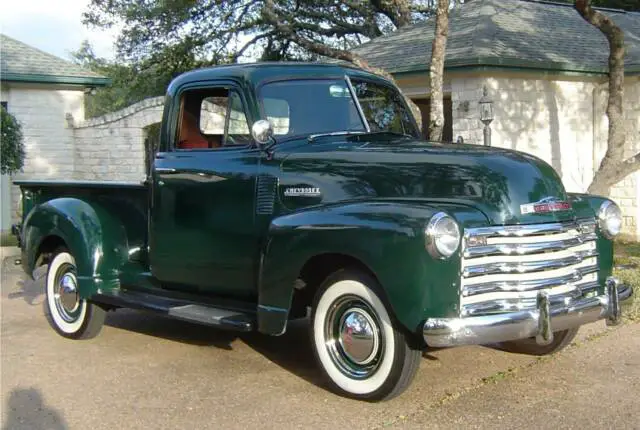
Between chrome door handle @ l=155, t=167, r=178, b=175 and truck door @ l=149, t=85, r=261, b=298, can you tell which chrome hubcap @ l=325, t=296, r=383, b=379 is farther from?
chrome door handle @ l=155, t=167, r=178, b=175

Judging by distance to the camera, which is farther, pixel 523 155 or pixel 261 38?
pixel 261 38

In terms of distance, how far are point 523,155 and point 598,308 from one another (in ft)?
3.57

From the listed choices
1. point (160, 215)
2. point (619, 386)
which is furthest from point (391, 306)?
point (160, 215)

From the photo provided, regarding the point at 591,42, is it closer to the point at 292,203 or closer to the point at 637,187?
the point at 637,187

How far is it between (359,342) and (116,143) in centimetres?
1201

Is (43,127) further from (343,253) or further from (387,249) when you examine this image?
(387,249)

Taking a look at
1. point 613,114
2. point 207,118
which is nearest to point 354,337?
point 207,118

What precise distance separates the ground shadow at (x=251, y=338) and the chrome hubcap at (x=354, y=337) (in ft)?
1.30

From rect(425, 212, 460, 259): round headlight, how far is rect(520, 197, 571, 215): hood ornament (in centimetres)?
57

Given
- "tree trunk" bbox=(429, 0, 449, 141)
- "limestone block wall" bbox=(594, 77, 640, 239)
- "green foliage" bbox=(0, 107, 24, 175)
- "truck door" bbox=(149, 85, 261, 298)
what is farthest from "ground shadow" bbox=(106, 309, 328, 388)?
"limestone block wall" bbox=(594, 77, 640, 239)

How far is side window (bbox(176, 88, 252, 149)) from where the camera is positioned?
19.6 ft

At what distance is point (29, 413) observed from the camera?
491 centimetres

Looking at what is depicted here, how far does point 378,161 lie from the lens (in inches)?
202

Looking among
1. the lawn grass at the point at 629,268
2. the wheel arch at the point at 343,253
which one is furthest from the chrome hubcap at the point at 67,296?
the lawn grass at the point at 629,268
